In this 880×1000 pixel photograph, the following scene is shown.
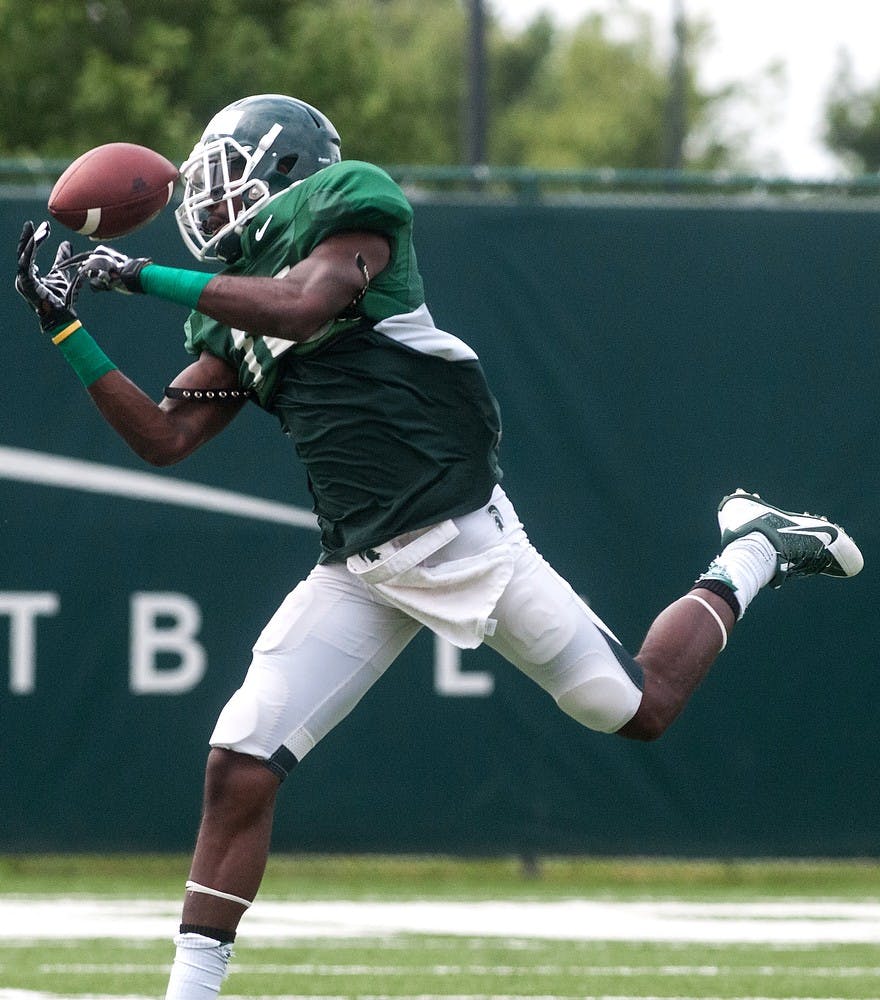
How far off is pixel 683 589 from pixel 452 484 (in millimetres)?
3196

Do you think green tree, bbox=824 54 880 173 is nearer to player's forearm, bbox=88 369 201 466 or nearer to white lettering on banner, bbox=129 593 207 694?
white lettering on banner, bbox=129 593 207 694

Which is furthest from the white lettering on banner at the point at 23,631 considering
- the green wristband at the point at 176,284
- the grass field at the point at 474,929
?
the green wristband at the point at 176,284

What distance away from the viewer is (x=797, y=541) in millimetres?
4898

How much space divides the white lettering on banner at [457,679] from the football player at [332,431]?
282 cm

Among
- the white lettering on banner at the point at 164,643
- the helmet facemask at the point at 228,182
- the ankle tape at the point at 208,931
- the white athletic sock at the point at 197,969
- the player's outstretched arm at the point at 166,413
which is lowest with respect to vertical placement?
the white lettering on banner at the point at 164,643

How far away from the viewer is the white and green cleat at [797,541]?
488 centimetres

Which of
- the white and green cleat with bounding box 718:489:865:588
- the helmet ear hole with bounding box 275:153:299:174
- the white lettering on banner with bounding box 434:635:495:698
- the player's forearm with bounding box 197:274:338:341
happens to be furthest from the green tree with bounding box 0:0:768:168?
the player's forearm with bounding box 197:274:338:341

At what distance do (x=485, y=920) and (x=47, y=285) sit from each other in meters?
3.10

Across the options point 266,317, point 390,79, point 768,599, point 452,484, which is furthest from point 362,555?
point 390,79

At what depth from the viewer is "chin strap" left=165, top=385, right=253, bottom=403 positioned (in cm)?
449

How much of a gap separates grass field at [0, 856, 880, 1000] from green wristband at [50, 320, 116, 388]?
1.67 meters

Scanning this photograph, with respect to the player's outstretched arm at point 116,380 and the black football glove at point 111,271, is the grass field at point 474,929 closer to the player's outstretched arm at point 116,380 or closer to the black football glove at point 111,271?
the player's outstretched arm at point 116,380

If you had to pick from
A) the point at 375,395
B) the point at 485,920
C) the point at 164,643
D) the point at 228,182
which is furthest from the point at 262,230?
the point at 164,643

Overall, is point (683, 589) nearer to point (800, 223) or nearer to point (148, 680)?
point (800, 223)
